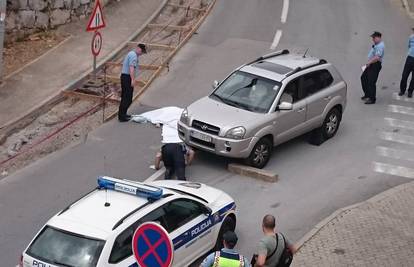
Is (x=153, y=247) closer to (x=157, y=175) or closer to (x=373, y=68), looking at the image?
(x=157, y=175)

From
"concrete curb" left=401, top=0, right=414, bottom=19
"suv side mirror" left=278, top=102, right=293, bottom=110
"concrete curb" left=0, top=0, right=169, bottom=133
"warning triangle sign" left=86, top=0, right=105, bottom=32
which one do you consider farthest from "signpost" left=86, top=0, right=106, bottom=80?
"concrete curb" left=401, top=0, right=414, bottom=19

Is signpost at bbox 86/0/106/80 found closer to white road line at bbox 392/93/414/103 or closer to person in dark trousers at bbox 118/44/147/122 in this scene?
person in dark trousers at bbox 118/44/147/122

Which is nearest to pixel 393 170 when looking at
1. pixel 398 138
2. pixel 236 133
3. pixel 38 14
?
pixel 398 138

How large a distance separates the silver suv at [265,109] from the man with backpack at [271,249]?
530 cm

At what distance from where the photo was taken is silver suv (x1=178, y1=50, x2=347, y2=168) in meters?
14.7

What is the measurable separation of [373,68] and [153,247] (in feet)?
41.2

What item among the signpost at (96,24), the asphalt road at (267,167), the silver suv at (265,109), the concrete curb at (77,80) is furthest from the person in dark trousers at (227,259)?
the signpost at (96,24)

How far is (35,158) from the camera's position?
637 inches

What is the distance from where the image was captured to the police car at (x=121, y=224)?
9555 mm

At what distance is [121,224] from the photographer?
32.1ft

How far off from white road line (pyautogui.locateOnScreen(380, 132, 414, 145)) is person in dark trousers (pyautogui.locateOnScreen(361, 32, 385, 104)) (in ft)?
6.16

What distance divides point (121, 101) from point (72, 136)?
136cm

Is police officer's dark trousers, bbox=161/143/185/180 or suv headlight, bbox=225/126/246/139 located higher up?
suv headlight, bbox=225/126/246/139

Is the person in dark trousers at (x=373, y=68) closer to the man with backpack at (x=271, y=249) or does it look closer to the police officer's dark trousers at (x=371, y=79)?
the police officer's dark trousers at (x=371, y=79)
